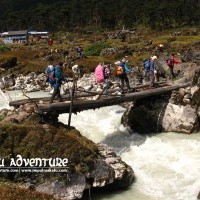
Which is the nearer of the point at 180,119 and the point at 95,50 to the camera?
the point at 180,119

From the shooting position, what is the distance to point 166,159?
22.0m

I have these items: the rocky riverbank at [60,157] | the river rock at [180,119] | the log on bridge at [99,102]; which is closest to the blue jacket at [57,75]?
the log on bridge at [99,102]

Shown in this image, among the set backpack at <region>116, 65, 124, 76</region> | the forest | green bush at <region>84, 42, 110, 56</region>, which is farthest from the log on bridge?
the forest

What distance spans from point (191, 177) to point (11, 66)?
45.3 meters

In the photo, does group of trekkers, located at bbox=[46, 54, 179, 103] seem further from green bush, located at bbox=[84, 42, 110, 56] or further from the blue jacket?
green bush, located at bbox=[84, 42, 110, 56]

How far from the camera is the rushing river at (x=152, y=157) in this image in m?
18.4

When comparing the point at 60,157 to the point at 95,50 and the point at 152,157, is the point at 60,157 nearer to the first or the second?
the point at 152,157

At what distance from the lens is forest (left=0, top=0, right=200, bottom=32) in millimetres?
131375

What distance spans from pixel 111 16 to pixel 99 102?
139734 millimetres

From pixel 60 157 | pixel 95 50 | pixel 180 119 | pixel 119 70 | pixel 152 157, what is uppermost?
pixel 119 70

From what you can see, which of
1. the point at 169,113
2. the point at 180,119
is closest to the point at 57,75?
the point at 169,113

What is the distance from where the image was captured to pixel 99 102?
81.6 feet

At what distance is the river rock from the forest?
333 feet

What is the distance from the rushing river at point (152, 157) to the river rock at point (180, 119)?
0.59 metres
